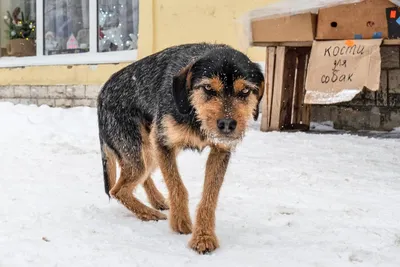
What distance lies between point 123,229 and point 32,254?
0.67m

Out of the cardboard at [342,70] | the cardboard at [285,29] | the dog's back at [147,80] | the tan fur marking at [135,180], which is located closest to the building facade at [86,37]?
the cardboard at [285,29]

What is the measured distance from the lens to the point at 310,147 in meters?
5.87

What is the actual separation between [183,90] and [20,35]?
971 centimetres

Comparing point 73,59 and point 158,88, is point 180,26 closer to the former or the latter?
point 73,59

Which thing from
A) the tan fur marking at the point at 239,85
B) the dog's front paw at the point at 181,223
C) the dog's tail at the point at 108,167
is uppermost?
the tan fur marking at the point at 239,85

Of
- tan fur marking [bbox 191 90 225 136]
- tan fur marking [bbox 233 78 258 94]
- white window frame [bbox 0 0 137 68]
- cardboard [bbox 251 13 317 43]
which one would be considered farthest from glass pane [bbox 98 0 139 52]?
tan fur marking [bbox 233 78 258 94]

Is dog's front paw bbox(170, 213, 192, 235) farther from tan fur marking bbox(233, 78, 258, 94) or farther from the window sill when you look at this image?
the window sill

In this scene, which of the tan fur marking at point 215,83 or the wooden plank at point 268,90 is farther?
the wooden plank at point 268,90

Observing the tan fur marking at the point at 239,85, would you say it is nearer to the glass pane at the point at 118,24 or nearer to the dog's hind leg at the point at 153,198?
the dog's hind leg at the point at 153,198

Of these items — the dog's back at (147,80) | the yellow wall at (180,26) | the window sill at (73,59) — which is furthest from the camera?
the window sill at (73,59)

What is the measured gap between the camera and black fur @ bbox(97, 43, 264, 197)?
3.01 m

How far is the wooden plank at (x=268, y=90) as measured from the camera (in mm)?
6953

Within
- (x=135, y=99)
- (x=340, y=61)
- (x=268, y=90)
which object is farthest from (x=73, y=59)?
(x=135, y=99)

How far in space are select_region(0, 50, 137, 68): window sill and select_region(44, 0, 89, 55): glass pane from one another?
9.8 inches
